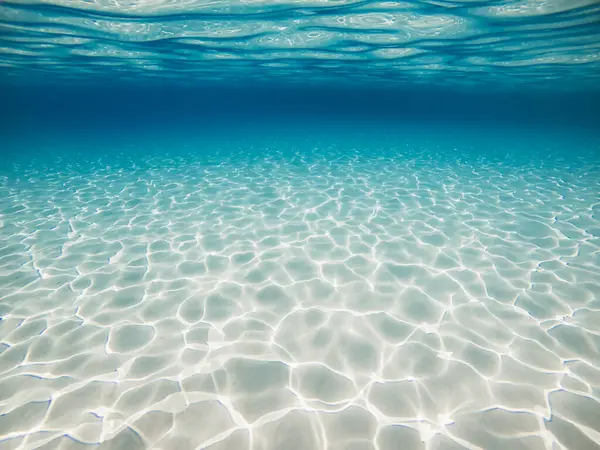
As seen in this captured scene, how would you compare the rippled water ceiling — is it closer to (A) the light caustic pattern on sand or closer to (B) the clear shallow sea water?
(B) the clear shallow sea water

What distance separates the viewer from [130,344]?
3.80m

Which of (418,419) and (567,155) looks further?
(567,155)

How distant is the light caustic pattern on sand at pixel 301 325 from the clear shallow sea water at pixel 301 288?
27mm

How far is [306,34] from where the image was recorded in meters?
12.6

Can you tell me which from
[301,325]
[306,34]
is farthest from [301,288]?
[306,34]

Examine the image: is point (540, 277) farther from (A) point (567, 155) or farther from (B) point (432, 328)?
(A) point (567, 155)

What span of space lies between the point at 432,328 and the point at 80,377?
13.8ft

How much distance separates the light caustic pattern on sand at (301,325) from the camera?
287 cm

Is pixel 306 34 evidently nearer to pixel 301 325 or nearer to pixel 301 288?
pixel 301 288

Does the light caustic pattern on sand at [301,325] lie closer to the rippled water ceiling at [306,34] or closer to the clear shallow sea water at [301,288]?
the clear shallow sea water at [301,288]

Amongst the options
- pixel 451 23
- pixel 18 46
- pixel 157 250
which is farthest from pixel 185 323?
pixel 18 46

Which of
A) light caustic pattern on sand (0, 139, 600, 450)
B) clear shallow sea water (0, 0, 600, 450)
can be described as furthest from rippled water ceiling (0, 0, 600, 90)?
light caustic pattern on sand (0, 139, 600, 450)

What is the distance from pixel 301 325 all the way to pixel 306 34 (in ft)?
41.0

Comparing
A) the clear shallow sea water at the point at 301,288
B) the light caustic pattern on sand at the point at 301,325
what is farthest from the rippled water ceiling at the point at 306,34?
the light caustic pattern on sand at the point at 301,325
